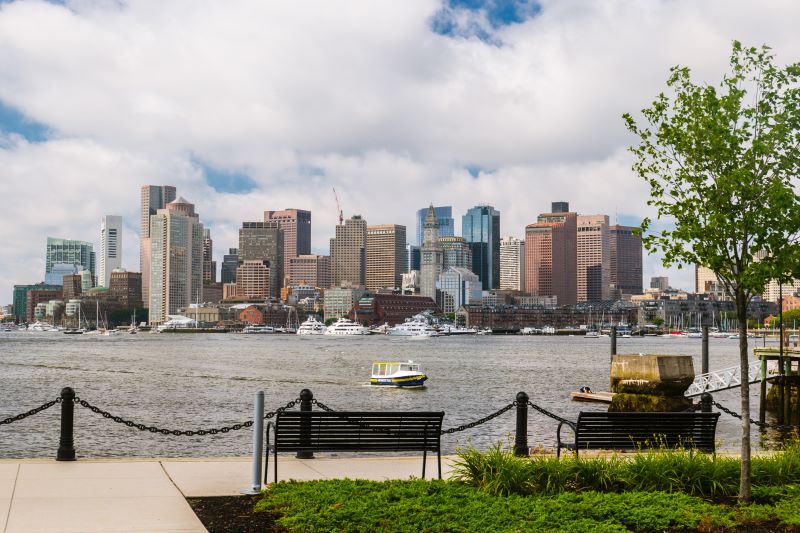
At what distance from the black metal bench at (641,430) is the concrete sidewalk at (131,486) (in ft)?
8.14

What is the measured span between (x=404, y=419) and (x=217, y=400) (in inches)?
1690

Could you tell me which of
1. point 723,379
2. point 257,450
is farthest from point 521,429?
point 723,379

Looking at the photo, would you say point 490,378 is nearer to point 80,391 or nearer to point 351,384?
→ point 351,384

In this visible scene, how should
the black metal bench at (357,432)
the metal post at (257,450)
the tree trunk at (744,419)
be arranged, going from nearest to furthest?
the tree trunk at (744,419)
the metal post at (257,450)
the black metal bench at (357,432)

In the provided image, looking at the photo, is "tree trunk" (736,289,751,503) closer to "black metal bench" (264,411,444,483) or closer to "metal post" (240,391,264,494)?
"black metal bench" (264,411,444,483)

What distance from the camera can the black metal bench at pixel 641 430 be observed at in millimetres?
14562

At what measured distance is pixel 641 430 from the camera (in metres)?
14.9

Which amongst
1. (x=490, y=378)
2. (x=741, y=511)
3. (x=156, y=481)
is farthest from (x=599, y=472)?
(x=490, y=378)

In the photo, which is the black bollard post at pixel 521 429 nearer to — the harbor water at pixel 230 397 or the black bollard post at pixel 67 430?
the harbor water at pixel 230 397

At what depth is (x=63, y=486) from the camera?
43.2ft

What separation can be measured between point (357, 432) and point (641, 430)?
15.7ft

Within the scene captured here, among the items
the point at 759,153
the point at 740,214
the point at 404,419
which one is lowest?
the point at 404,419

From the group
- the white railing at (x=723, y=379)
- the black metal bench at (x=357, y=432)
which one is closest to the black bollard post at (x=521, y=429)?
the black metal bench at (x=357, y=432)

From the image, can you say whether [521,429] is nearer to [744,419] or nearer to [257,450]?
[744,419]
